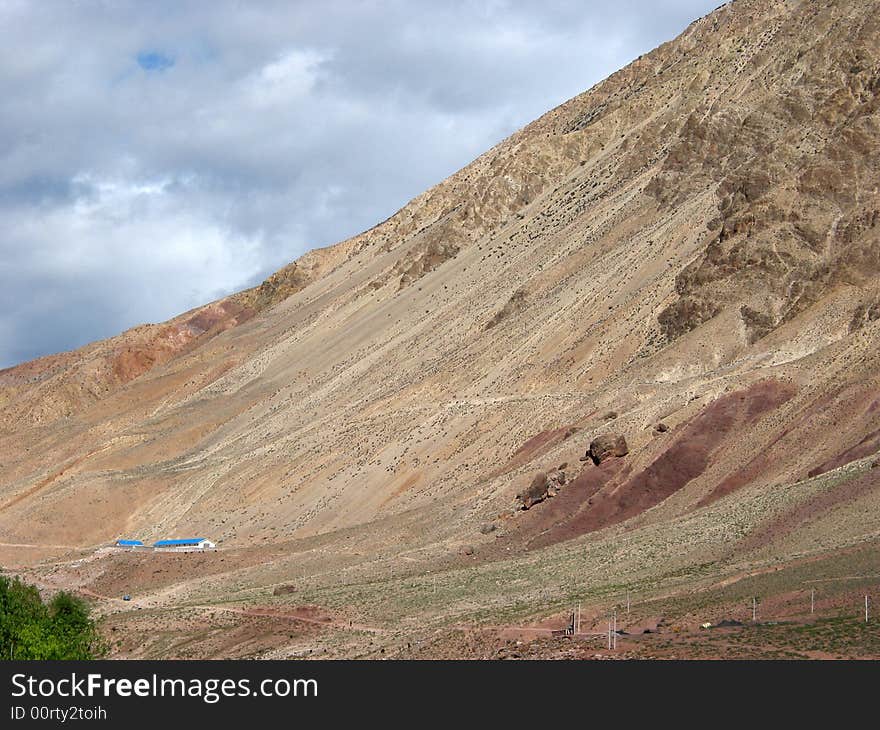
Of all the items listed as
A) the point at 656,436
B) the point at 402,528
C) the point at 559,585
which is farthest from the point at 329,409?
the point at 559,585

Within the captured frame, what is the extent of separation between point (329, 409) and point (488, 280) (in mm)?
15440

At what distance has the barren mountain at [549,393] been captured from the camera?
52.5 m

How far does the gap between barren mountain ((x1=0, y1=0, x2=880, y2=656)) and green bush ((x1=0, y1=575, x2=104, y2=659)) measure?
485cm

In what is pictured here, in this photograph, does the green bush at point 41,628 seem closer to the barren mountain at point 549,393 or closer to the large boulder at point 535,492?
the barren mountain at point 549,393

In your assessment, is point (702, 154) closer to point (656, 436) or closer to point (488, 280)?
point (488, 280)

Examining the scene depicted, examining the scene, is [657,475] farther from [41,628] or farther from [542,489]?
[41,628]

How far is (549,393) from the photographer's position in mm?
76562

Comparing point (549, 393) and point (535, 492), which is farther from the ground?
point (549, 393)

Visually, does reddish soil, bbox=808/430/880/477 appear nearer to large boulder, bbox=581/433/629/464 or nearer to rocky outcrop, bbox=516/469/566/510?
large boulder, bbox=581/433/629/464

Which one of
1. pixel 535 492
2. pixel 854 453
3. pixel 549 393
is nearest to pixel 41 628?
pixel 535 492

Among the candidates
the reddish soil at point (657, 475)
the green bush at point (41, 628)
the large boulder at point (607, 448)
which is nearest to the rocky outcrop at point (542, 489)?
the reddish soil at point (657, 475)

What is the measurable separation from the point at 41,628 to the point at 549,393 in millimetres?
39878

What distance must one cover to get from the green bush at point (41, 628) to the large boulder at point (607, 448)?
24.1 meters

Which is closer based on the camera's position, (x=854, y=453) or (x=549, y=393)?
(x=854, y=453)
